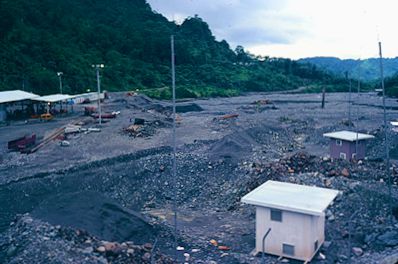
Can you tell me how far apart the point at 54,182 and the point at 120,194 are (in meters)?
2.94

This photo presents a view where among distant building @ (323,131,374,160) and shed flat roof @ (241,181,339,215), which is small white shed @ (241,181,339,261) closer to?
shed flat roof @ (241,181,339,215)

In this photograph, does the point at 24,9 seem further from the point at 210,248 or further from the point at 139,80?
the point at 210,248

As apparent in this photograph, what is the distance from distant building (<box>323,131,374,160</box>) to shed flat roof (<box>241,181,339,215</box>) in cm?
845

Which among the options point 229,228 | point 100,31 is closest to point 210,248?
point 229,228

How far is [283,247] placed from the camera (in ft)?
41.1

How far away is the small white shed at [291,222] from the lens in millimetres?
12055

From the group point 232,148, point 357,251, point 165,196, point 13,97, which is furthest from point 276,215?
point 13,97

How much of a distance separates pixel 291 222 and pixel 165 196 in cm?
770

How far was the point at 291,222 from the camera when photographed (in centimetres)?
1223

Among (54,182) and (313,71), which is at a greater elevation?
(313,71)

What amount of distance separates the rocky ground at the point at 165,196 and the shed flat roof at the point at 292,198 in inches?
57.5

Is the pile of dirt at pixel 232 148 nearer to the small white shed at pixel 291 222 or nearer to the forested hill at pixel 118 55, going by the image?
the small white shed at pixel 291 222

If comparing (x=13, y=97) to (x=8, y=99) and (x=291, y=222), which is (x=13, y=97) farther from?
(x=291, y=222)

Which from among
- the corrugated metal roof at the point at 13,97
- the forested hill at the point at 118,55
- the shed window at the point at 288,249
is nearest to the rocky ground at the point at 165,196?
the shed window at the point at 288,249
